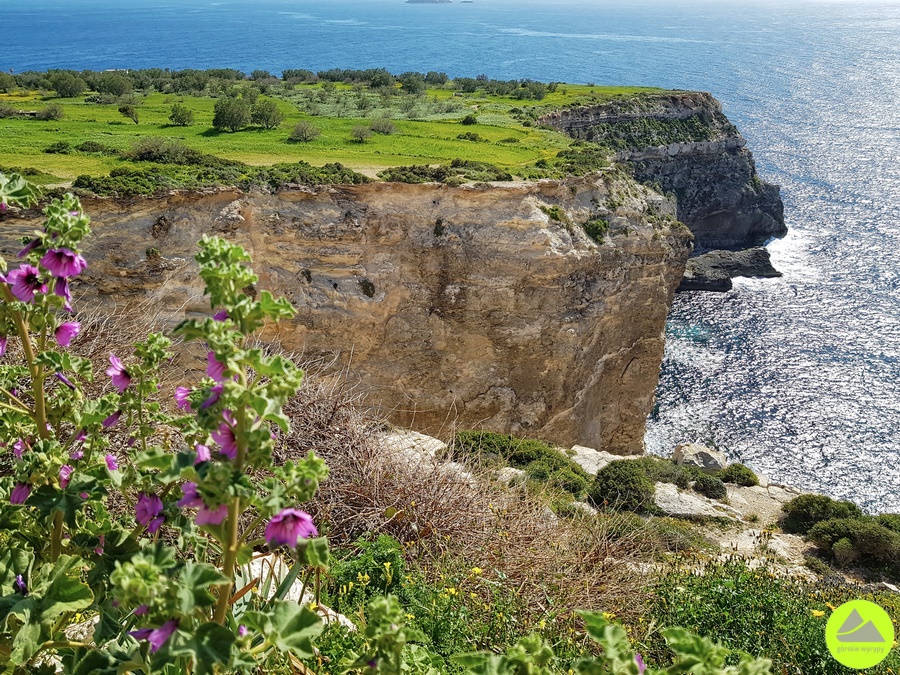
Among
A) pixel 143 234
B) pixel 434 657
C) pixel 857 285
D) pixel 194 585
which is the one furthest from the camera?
pixel 857 285

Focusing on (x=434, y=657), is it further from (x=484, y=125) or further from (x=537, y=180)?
(x=484, y=125)

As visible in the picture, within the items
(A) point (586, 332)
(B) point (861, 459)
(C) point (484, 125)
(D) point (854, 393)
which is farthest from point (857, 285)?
(A) point (586, 332)

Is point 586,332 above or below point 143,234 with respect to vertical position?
below

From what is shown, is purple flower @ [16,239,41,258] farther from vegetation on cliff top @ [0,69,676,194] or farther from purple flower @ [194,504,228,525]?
vegetation on cliff top @ [0,69,676,194]

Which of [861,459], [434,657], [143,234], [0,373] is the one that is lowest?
[861,459]

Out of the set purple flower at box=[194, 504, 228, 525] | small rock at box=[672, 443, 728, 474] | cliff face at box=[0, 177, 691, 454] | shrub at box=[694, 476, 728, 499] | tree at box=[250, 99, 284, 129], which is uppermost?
tree at box=[250, 99, 284, 129]

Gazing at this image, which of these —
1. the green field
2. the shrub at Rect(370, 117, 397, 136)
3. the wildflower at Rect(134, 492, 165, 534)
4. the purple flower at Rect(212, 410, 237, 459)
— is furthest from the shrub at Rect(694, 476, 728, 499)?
the purple flower at Rect(212, 410, 237, 459)
